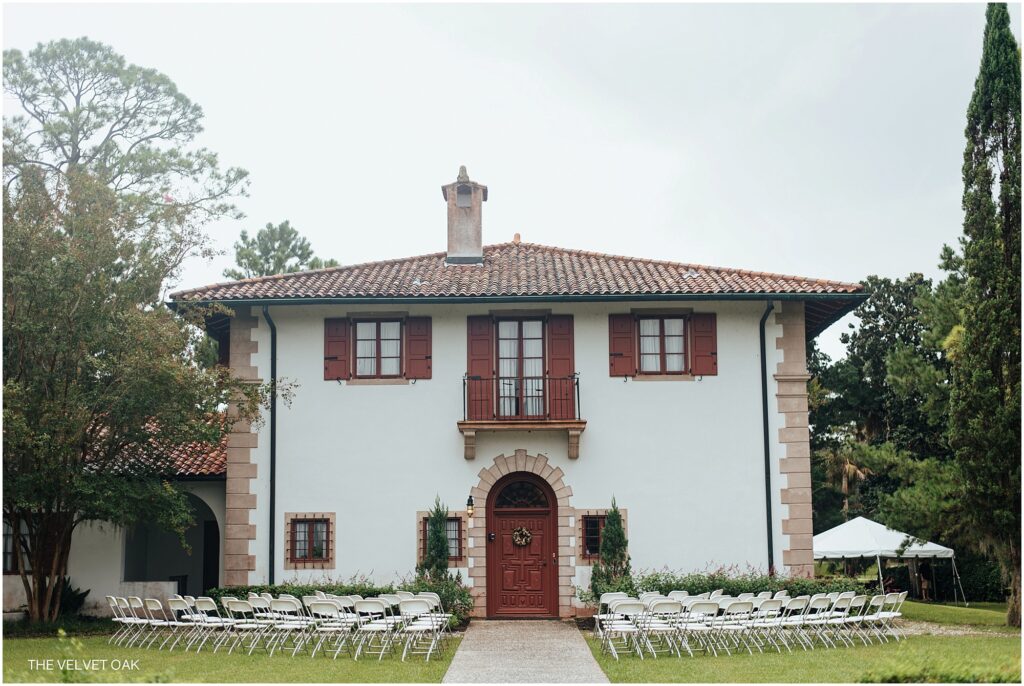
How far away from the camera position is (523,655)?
14.2m

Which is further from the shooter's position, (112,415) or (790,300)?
(790,300)

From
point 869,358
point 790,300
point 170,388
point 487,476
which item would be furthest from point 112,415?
point 869,358

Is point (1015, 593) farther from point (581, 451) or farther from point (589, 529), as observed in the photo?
point (581, 451)

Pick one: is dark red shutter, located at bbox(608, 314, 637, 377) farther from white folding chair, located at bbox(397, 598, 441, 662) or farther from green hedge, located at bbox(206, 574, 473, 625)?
white folding chair, located at bbox(397, 598, 441, 662)

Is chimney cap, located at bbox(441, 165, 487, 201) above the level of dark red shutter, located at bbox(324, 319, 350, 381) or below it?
above

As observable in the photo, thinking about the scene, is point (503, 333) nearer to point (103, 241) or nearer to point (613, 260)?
point (613, 260)

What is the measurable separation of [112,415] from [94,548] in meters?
4.05

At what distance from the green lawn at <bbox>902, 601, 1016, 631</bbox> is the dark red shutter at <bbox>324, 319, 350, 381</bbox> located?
36.7ft

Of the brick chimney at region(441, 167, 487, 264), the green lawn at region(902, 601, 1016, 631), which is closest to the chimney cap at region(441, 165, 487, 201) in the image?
the brick chimney at region(441, 167, 487, 264)

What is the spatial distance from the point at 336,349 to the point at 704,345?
6598mm

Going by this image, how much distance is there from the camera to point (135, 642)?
15.9 meters

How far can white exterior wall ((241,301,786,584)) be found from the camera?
1895 centimetres

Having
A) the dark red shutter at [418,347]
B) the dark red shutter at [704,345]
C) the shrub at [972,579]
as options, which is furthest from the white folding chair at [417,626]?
the shrub at [972,579]


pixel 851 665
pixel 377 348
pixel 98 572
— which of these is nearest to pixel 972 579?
pixel 851 665
